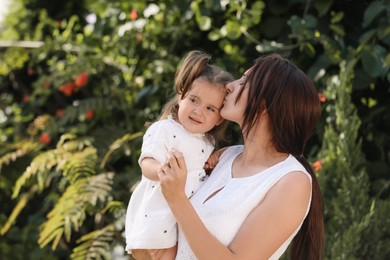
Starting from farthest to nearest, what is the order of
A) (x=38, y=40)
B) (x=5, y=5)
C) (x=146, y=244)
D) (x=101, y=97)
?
(x=5, y=5), (x=38, y=40), (x=101, y=97), (x=146, y=244)

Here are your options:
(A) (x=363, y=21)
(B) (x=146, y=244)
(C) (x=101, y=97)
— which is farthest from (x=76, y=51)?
(B) (x=146, y=244)

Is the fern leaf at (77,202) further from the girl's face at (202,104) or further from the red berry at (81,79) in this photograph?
the girl's face at (202,104)

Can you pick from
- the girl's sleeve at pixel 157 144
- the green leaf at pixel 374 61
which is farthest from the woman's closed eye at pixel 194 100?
the green leaf at pixel 374 61

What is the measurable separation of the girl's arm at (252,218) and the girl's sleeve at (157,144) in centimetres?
20

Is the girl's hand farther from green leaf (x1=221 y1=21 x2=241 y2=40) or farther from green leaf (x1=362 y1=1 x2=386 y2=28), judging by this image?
green leaf (x1=221 y1=21 x2=241 y2=40)

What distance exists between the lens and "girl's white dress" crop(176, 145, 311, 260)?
2391mm

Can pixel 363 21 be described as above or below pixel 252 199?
below

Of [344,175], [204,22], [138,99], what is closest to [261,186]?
[344,175]

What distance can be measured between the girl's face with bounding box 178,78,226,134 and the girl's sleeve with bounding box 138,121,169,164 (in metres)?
0.07

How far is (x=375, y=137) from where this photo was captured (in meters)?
4.25

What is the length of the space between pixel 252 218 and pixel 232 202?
3.7 inches

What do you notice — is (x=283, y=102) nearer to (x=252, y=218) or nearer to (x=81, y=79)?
(x=252, y=218)

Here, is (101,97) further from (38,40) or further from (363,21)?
(363,21)

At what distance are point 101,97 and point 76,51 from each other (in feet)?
1.31
